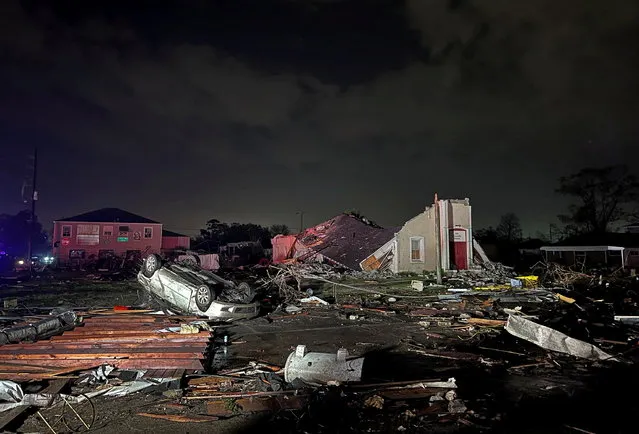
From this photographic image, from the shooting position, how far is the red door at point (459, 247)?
1166 inches

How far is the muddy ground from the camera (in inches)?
195

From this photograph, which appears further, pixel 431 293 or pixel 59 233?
pixel 59 233

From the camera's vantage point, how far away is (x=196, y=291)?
38.4 ft

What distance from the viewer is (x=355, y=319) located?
501 inches

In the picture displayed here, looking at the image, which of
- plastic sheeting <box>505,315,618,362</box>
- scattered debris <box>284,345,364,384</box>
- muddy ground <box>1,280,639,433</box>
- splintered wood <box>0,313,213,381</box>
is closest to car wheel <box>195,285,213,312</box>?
muddy ground <box>1,280,639,433</box>

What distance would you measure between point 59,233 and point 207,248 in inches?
888

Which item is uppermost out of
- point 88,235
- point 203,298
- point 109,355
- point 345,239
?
point 88,235

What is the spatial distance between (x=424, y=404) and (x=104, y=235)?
52.2m

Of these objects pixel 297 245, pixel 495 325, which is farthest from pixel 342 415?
pixel 297 245

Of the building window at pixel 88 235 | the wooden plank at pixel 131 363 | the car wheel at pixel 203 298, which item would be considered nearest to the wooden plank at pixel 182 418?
the wooden plank at pixel 131 363

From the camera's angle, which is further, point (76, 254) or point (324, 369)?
point (76, 254)

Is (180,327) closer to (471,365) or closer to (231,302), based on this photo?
(231,302)

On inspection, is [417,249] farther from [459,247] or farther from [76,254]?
[76,254]

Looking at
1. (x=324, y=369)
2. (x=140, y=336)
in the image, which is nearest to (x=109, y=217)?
(x=140, y=336)
